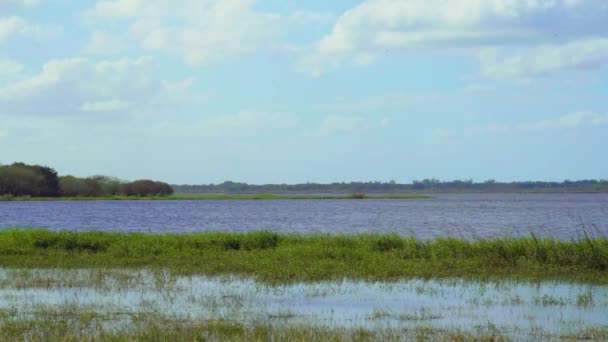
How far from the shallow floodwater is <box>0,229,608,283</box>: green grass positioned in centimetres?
141

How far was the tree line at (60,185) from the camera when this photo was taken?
117 metres

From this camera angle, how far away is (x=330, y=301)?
16.0 m

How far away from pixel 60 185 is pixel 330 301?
387 ft

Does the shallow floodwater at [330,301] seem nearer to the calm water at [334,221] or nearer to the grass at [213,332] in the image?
the grass at [213,332]

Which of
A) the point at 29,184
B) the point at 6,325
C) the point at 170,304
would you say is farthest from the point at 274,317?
the point at 29,184

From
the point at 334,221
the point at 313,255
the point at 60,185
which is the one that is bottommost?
the point at 334,221

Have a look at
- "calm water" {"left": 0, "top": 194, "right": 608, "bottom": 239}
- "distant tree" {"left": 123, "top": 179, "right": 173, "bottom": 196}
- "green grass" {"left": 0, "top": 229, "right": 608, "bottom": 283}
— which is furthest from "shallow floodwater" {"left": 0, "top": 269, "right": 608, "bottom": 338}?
"distant tree" {"left": 123, "top": 179, "right": 173, "bottom": 196}

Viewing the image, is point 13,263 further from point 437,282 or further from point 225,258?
point 437,282

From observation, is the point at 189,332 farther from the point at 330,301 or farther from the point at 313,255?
the point at 313,255

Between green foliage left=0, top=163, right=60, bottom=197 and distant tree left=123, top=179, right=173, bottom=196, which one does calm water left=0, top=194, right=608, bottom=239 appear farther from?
distant tree left=123, top=179, right=173, bottom=196

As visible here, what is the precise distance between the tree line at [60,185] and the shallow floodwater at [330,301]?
10443 cm

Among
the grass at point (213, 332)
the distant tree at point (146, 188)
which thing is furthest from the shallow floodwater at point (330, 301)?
the distant tree at point (146, 188)

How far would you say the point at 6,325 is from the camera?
12523 millimetres

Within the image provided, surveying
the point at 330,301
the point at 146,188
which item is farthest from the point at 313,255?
the point at 146,188
